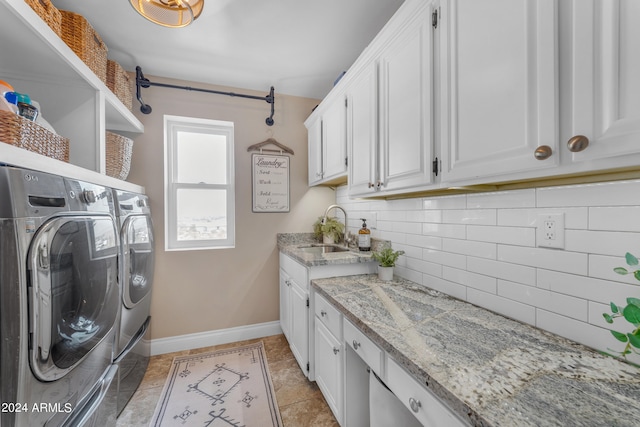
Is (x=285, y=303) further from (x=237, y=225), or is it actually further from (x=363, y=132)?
(x=363, y=132)

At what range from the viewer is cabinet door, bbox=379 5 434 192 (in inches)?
44.5

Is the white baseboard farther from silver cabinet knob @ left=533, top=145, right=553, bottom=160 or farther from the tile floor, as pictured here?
silver cabinet knob @ left=533, top=145, right=553, bottom=160

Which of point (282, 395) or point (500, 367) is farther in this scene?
point (282, 395)

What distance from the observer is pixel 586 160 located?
65 cm

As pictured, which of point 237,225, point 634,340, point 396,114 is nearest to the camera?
point 634,340

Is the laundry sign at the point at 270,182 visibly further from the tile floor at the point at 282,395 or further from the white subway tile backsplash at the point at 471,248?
the white subway tile backsplash at the point at 471,248

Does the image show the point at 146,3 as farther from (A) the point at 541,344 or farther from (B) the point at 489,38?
(A) the point at 541,344

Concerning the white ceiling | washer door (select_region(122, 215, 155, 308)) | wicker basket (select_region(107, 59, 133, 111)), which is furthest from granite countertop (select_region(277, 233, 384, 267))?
wicker basket (select_region(107, 59, 133, 111))

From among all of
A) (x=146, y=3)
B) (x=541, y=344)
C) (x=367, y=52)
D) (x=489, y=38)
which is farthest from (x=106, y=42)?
(x=541, y=344)

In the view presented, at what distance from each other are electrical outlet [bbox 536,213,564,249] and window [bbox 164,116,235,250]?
2384mm

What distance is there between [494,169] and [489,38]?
444mm

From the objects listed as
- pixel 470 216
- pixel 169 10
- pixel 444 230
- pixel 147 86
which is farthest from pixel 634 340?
pixel 147 86

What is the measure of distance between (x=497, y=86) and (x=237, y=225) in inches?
91.7

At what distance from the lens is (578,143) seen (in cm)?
65
